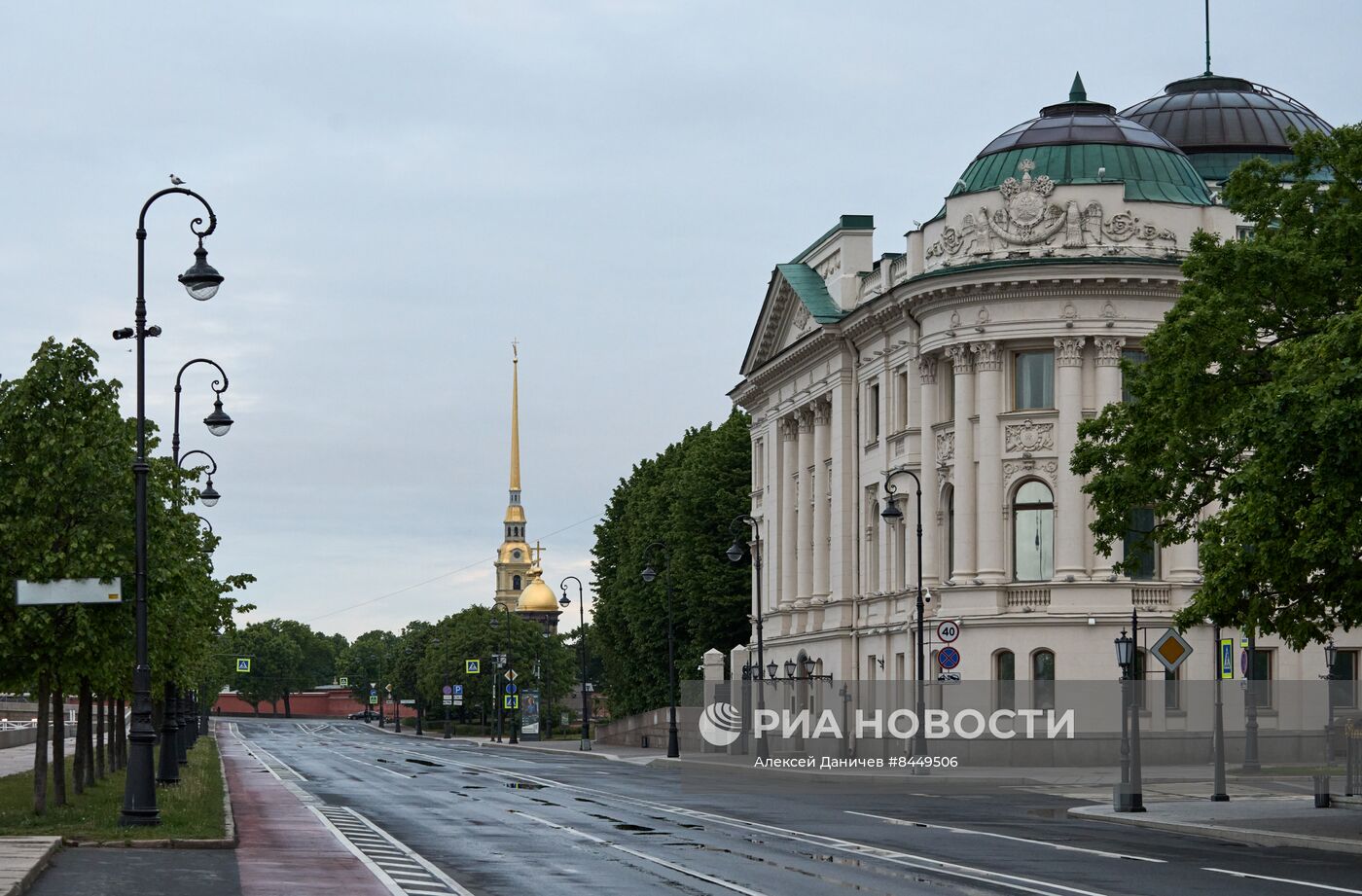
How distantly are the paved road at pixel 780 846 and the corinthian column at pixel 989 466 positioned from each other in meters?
15.8

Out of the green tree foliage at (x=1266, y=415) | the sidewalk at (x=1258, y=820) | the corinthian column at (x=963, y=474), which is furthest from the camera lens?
the corinthian column at (x=963, y=474)

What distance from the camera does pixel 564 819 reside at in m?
35.5

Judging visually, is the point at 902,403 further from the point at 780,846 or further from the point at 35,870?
the point at 35,870

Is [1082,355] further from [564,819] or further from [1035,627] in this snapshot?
[564,819]

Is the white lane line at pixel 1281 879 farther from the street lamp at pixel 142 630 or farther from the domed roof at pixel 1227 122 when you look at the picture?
the domed roof at pixel 1227 122

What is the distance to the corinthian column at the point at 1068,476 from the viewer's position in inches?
2490

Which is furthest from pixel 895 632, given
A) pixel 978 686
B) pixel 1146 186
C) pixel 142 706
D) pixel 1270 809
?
pixel 142 706

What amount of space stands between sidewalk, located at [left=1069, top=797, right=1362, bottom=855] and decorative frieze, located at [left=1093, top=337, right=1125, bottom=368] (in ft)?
82.7

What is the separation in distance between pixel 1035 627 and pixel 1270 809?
27332 millimetres

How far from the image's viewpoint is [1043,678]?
63500 millimetres

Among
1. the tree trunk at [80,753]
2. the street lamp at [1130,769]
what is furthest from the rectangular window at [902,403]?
the tree trunk at [80,753]

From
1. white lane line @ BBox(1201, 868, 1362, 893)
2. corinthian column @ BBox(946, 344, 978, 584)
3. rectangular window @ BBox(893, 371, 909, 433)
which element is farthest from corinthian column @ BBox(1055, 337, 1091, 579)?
white lane line @ BBox(1201, 868, 1362, 893)

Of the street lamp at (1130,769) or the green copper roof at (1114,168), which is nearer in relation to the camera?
the street lamp at (1130,769)

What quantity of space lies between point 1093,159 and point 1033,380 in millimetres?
7809
